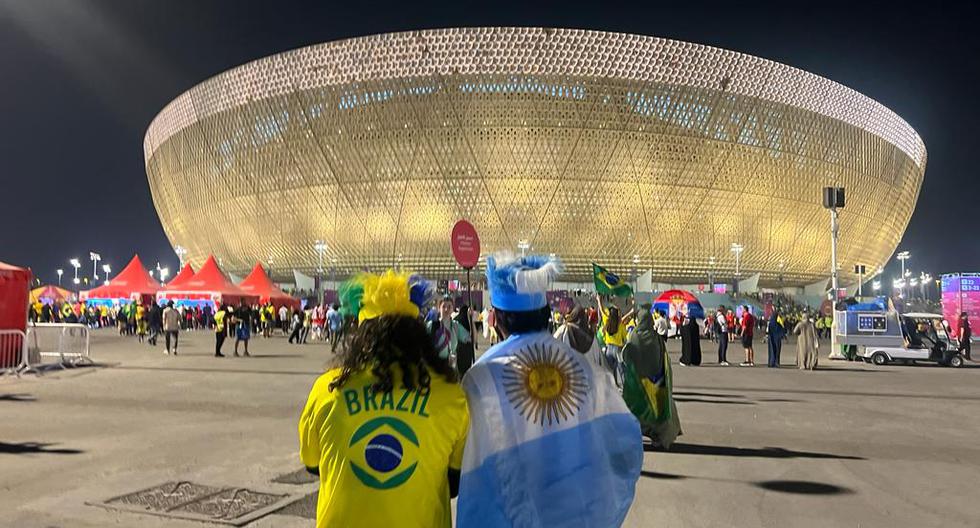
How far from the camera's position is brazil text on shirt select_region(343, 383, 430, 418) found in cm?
214

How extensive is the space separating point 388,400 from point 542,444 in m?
0.53

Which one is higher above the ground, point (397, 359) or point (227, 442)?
point (397, 359)

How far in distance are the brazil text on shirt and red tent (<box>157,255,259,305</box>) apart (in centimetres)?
3652

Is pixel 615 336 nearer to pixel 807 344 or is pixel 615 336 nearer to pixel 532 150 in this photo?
pixel 807 344

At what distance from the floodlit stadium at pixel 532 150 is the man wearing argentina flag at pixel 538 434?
50823 millimetres

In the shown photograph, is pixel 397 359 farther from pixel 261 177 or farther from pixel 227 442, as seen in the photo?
pixel 261 177

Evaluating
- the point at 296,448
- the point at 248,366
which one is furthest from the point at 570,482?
the point at 248,366

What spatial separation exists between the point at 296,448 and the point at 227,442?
0.83m

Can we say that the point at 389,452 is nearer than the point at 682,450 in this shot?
Yes

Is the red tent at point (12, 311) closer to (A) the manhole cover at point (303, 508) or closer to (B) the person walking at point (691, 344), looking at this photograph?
(A) the manhole cover at point (303, 508)

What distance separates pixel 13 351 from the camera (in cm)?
1497

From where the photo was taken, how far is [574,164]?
2181 inches

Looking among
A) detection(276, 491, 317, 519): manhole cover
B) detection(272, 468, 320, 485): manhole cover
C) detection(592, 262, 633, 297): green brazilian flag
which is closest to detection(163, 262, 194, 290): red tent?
detection(592, 262, 633, 297): green brazilian flag

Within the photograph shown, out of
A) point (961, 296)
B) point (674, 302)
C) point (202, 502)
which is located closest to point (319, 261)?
point (674, 302)
